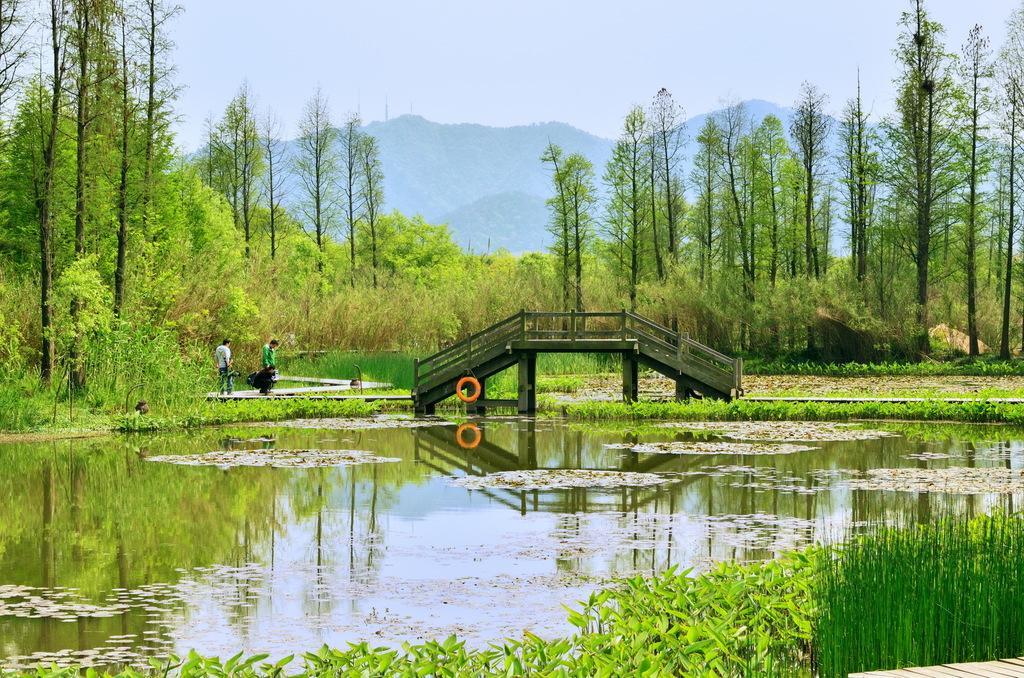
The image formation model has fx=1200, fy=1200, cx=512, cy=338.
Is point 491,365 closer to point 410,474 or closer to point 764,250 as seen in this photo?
point 410,474

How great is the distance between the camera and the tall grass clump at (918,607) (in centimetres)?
673

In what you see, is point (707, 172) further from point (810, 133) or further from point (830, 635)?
point (830, 635)

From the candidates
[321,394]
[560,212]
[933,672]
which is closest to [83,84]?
[321,394]

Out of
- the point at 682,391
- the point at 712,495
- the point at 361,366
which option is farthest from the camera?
the point at 361,366

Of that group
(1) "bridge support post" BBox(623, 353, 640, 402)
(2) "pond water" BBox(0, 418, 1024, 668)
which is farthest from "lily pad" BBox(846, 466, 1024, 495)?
(1) "bridge support post" BBox(623, 353, 640, 402)

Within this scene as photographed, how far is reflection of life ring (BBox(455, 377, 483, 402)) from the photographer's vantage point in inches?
1157

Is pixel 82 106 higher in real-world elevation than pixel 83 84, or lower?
lower

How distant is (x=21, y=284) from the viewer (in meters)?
31.8

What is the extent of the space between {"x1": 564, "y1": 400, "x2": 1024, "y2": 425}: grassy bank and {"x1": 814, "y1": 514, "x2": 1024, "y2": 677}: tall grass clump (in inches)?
756

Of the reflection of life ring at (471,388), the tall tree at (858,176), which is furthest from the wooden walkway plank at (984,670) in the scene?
the tall tree at (858,176)

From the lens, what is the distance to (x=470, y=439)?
23750mm

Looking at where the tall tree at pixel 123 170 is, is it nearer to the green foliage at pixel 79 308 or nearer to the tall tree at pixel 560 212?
the green foliage at pixel 79 308

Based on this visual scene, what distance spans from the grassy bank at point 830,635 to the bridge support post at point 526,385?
21856 millimetres

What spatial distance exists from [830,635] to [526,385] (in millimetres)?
23030
